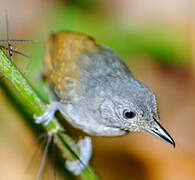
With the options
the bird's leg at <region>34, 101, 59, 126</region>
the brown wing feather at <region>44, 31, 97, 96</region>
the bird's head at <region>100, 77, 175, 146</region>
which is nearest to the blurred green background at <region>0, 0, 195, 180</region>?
the brown wing feather at <region>44, 31, 97, 96</region>

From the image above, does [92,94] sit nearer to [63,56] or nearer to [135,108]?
[135,108]

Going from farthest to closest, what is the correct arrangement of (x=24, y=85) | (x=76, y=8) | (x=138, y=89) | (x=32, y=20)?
(x=32, y=20), (x=76, y=8), (x=138, y=89), (x=24, y=85)

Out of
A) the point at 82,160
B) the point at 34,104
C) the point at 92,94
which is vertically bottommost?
the point at 82,160

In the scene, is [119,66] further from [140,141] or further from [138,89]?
[140,141]

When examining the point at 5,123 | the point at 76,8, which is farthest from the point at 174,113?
the point at 5,123

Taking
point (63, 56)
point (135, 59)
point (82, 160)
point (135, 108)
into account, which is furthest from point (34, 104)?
point (135, 59)

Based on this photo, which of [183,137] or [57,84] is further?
[183,137]

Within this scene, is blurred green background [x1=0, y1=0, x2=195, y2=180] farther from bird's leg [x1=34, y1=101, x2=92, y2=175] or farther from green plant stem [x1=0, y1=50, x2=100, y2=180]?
green plant stem [x1=0, y1=50, x2=100, y2=180]
